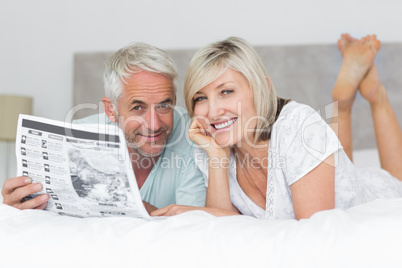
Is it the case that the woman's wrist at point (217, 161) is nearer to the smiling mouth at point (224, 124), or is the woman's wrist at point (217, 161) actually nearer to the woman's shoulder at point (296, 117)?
the smiling mouth at point (224, 124)

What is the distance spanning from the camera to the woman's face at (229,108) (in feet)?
4.31

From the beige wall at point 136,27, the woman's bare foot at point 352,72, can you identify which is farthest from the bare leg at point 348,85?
the beige wall at point 136,27

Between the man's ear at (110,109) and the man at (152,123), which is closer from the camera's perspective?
the man at (152,123)

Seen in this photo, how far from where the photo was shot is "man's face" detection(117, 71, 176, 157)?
140 cm

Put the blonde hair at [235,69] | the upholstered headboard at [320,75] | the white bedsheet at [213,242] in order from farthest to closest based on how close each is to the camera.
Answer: the upholstered headboard at [320,75] < the blonde hair at [235,69] < the white bedsheet at [213,242]

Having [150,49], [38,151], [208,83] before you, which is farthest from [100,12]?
[38,151]

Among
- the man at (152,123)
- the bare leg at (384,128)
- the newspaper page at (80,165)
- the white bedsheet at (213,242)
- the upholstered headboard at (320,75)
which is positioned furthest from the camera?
the upholstered headboard at (320,75)

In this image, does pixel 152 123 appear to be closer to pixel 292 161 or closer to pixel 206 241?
pixel 292 161

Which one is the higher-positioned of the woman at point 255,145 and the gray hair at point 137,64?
the gray hair at point 137,64

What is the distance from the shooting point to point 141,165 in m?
1.54

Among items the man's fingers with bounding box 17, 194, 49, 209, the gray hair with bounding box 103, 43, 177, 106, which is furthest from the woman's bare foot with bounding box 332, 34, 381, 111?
the man's fingers with bounding box 17, 194, 49, 209

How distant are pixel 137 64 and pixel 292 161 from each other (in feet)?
1.86

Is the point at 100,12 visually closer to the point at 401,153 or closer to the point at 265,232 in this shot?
Result: the point at 401,153

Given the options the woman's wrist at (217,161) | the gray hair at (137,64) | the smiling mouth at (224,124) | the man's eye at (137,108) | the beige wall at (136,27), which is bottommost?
the woman's wrist at (217,161)
